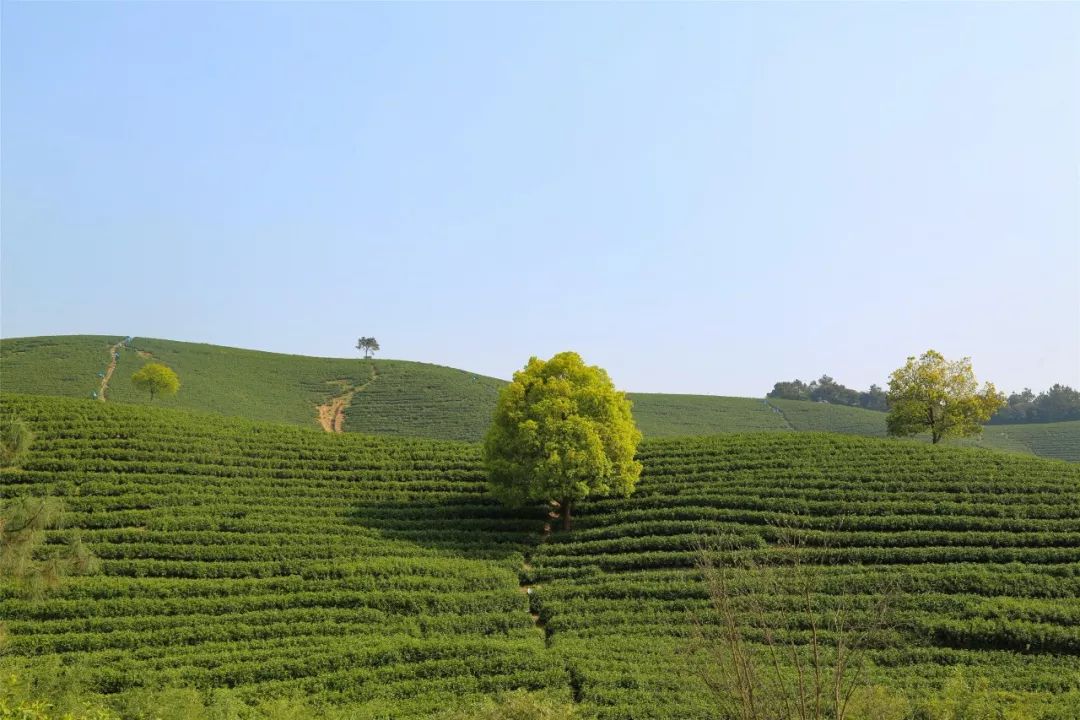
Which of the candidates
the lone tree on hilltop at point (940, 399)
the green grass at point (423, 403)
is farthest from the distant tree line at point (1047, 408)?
the green grass at point (423, 403)

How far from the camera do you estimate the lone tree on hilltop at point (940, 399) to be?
151 feet

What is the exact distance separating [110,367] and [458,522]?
50.0 metres

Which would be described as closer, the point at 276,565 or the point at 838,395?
the point at 276,565

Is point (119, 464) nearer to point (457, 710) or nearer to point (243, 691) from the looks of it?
point (243, 691)

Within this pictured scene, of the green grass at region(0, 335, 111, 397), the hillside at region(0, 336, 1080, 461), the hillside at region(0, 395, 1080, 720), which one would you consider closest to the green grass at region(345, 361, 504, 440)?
the hillside at region(0, 336, 1080, 461)

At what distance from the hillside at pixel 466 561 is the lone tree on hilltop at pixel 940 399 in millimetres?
8004

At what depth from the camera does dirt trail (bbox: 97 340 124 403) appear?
200 feet

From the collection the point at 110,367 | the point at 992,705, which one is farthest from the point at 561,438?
the point at 110,367

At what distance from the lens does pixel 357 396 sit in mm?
69812

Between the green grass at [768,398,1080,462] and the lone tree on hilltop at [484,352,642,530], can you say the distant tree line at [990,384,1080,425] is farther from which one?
the lone tree on hilltop at [484,352,642,530]

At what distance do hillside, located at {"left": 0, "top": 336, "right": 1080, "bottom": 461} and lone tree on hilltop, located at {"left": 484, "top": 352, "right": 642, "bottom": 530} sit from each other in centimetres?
2602

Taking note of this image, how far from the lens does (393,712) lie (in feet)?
60.6

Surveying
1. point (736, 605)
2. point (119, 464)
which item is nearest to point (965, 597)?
point (736, 605)

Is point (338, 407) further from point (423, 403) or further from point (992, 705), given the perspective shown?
point (992, 705)
